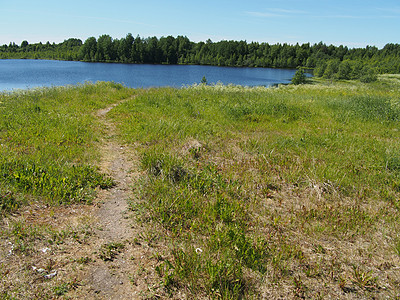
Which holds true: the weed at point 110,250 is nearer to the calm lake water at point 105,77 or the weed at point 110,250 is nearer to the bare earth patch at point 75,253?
the bare earth patch at point 75,253

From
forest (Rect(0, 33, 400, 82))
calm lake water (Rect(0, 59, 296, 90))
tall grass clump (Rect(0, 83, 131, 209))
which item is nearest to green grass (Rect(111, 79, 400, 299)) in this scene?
tall grass clump (Rect(0, 83, 131, 209))

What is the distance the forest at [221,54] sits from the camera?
118 metres

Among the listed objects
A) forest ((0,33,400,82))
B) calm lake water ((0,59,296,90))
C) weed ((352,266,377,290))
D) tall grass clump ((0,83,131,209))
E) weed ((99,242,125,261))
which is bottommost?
weed ((352,266,377,290))

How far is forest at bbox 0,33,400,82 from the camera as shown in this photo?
118 metres

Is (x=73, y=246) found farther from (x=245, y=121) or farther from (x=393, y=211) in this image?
(x=245, y=121)

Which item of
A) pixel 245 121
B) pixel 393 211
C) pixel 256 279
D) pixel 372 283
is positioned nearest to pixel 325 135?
pixel 245 121

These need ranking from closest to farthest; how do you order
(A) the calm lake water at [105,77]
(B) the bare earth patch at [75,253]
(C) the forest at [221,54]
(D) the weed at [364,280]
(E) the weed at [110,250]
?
(B) the bare earth patch at [75,253]
(D) the weed at [364,280]
(E) the weed at [110,250]
(A) the calm lake water at [105,77]
(C) the forest at [221,54]

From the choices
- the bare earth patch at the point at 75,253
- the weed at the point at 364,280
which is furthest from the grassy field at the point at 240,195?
the bare earth patch at the point at 75,253

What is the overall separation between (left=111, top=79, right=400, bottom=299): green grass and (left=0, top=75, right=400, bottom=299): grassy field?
0.02m

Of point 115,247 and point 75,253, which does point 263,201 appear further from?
point 75,253

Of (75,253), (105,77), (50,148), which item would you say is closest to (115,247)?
(75,253)

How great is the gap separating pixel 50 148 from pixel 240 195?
5.66 m

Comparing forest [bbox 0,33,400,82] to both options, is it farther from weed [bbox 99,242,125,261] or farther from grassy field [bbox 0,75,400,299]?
weed [bbox 99,242,125,261]

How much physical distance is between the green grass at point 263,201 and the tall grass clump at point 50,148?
4.67ft
